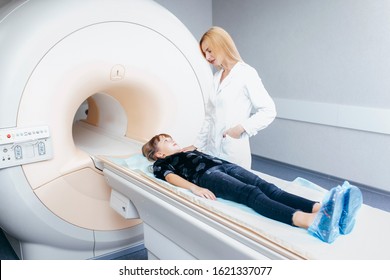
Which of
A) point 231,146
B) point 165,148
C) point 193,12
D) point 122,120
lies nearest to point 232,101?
point 231,146

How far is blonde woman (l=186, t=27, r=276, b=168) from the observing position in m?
1.48

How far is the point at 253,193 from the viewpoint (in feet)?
3.94

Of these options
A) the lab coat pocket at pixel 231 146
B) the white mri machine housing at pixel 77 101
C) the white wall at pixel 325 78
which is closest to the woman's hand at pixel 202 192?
the lab coat pocket at pixel 231 146

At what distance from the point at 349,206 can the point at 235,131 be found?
2.12 feet

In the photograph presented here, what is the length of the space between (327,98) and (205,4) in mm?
1659

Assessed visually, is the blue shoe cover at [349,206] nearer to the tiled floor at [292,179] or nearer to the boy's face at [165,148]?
the boy's face at [165,148]

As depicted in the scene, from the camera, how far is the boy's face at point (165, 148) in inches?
65.7

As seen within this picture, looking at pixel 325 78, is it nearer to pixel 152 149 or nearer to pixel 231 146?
pixel 231 146

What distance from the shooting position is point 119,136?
6.92ft

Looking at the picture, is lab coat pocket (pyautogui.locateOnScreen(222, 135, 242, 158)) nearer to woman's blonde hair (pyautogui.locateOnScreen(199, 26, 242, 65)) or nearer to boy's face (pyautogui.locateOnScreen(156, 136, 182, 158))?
boy's face (pyautogui.locateOnScreen(156, 136, 182, 158))

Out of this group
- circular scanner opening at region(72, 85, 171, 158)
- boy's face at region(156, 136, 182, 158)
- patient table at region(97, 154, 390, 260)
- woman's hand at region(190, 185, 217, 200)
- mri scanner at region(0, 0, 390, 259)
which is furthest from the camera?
circular scanner opening at region(72, 85, 171, 158)

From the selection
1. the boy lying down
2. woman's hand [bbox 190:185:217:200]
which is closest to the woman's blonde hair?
the boy lying down
